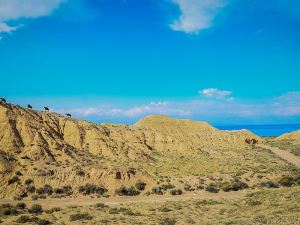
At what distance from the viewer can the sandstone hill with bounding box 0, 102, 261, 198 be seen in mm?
49312

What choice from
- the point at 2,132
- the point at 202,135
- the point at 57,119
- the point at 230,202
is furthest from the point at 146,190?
the point at 202,135

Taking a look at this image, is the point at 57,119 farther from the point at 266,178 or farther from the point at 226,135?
the point at 226,135

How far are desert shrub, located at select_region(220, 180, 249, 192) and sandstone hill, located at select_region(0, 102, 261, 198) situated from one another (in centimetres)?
905

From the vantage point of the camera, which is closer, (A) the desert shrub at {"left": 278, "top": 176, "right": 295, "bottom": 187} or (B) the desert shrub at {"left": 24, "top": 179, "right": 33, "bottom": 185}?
(B) the desert shrub at {"left": 24, "top": 179, "right": 33, "bottom": 185}

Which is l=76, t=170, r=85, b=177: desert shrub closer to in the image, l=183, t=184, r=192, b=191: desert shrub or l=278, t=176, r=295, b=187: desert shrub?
l=183, t=184, r=192, b=191: desert shrub

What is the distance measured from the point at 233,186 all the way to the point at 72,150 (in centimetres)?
2755

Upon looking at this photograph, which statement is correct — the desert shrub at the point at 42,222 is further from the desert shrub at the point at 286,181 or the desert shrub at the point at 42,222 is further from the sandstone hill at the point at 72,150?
the desert shrub at the point at 286,181

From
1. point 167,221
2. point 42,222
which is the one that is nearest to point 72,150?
point 42,222

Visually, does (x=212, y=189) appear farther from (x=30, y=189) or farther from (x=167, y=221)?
(x=30, y=189)

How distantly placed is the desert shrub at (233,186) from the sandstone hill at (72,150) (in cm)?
905

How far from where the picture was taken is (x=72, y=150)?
6206 cm

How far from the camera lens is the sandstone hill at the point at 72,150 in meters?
49.3

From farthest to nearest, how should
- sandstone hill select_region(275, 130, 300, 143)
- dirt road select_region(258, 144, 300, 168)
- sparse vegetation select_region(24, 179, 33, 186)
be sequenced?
1. sandstone hill select_region(275, 130, 300, 143)
2. dirt road select_region(258, 144, 300, 168)
3. sparse vegetation select_region(24, 179, 33, 186)

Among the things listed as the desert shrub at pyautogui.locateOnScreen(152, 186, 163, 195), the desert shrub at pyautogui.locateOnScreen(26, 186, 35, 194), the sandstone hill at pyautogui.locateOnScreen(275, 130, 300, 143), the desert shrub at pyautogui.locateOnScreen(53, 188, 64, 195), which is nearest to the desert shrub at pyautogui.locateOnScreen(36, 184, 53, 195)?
the desert shrub at pyautogui.locateOnScreen(53, 188, 64, 195)
